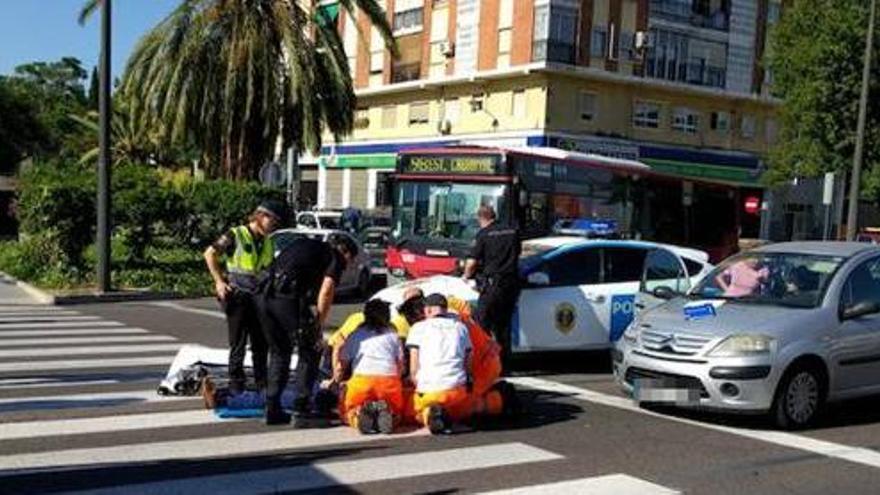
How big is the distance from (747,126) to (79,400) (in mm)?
47682

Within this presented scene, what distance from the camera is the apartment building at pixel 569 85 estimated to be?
4466cm

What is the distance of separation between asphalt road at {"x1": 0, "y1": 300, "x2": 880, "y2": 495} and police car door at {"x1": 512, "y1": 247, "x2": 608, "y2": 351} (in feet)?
2.57

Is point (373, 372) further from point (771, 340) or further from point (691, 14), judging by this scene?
point (691, 14)

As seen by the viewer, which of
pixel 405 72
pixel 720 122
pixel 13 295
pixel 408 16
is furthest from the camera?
pixel 408 16

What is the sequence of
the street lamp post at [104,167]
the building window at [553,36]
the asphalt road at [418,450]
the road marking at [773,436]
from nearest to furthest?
1. the asphalt road at [418,450]
2. the road marking at [773,436]
3. the street lamp post at [104,167]
4. the building window at [553,36]

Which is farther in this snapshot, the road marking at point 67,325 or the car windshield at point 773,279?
the road marking at point 67,325

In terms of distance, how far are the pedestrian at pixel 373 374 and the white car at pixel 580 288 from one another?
7.81 feet

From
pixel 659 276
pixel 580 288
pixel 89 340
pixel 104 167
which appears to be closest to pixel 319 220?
pixel 104 167

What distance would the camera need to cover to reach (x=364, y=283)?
856 inches

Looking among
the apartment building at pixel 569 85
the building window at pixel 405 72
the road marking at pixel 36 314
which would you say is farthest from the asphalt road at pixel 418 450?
the building window at pixel 405 72

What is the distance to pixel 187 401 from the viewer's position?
9.30m

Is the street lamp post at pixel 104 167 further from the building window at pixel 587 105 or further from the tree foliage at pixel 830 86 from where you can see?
the building window at pixel 587 105

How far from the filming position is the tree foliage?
110ft

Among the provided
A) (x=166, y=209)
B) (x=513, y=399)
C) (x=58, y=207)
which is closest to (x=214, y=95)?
(x=166, y=209)
